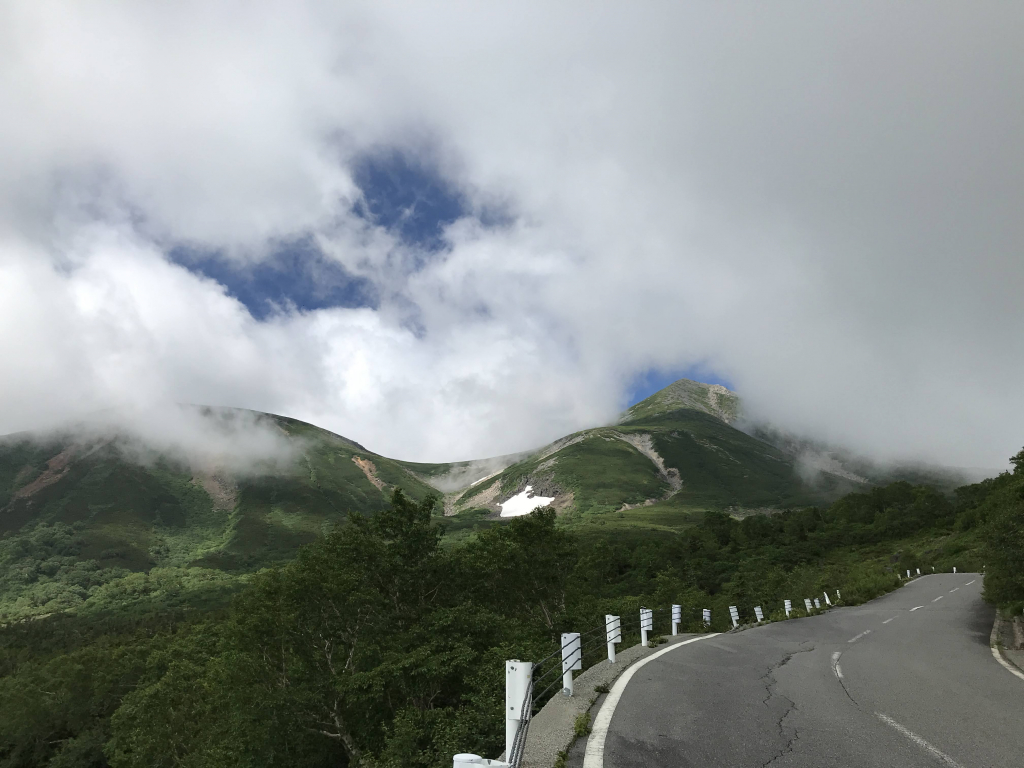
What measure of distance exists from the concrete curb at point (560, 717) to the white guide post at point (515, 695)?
0.41 m

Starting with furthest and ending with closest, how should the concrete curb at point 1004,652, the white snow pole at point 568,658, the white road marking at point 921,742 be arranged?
the concrete curb at point 1004,652, the white snow pole at point 568,658, the white road marking at point 921,742

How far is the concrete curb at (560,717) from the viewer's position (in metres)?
7.00

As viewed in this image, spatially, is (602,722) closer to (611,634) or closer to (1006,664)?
(611,634)

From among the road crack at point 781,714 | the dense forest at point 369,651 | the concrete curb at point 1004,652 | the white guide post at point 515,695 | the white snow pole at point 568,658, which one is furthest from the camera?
the dense forest at point 369,651

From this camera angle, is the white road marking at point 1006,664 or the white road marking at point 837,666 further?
the white road marking at point 837,666

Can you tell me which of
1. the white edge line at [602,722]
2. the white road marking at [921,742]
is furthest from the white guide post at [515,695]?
the white road marking at [921,742]

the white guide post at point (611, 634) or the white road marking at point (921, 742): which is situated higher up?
the white guide post at point (611, 634)

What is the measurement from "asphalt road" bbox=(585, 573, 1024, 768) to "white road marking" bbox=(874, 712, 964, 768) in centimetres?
1

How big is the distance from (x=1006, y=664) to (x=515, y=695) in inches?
533

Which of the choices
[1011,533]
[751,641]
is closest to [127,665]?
[751,641]

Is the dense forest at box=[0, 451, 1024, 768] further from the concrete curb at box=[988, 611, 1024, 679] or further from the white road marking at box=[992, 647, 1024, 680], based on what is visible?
the white road marking at box=[992, 647, 1024, 680]

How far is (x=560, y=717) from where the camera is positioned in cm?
870

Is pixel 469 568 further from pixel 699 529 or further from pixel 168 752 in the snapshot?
pixel 699 529

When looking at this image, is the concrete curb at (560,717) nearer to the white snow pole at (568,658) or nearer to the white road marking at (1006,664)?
the white snow pole at (568,658)
